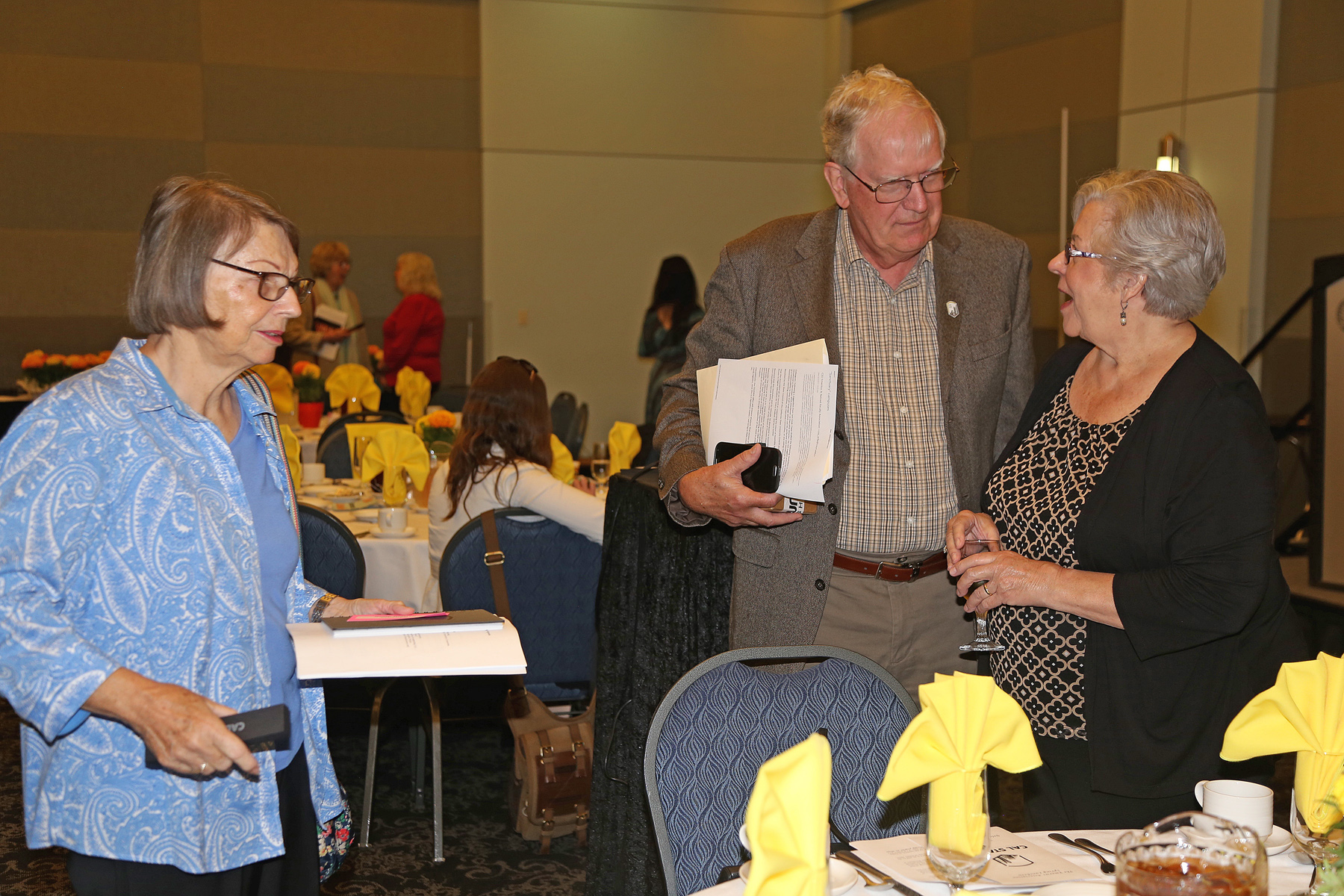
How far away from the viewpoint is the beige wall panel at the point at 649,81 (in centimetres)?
1034

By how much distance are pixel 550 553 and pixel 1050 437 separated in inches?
71.2

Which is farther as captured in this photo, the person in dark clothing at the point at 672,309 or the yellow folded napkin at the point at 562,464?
the person in dark clothing at the point at 672,309

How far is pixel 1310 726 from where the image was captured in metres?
1.50

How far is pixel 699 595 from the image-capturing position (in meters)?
2.97

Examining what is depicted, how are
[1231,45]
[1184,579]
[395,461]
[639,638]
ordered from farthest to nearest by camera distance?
1. [1231,45]
2. [395,461]
3. [639,638]
4. [1184,579]

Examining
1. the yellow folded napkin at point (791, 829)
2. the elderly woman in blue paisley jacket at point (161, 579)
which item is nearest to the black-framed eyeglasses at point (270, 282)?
the elderly woman in blue paisley jacket at point (161, 579)

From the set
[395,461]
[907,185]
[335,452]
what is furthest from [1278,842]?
[335,452]

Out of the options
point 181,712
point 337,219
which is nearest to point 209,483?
point 181,712

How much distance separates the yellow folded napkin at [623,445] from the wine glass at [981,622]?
2.58m

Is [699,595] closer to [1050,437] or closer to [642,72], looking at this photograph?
[1050,437]

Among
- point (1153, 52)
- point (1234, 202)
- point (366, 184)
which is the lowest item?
point (1234, 202)

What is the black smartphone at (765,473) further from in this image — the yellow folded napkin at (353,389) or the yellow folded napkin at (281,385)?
the yellow folded napkin at (281,385)

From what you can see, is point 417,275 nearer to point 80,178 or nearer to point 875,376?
point 80,178

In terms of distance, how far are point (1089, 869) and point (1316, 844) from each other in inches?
11.0
